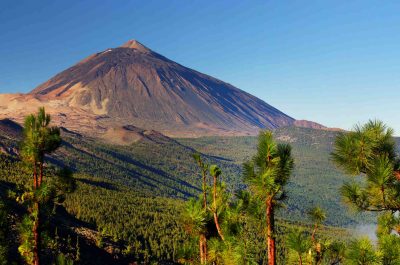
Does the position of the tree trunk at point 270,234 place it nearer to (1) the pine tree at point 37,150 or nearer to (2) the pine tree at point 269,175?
(2) the pine tree at point 269,175

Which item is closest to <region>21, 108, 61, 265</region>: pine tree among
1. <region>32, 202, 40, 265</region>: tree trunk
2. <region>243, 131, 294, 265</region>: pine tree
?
<region>32, 202, 40, 265</region>: tree trunk

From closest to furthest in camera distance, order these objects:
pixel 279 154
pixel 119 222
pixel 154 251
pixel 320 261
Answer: pixel 279 154
pixel 320 261
pixel 154 251
pixel 119 222

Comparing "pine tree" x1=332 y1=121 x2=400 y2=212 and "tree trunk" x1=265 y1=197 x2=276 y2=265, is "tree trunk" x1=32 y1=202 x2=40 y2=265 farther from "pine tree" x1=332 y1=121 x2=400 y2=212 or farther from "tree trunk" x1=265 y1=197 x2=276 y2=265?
"pine tree" x1=332 y1=121 x2=400 y2=212

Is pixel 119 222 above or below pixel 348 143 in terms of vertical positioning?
Answer: below

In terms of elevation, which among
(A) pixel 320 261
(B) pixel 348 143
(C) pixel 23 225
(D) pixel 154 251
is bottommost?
(D) pixel 154 251

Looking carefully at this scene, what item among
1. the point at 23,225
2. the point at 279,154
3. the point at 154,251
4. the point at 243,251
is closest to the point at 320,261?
the point at 243,251

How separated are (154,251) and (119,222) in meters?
36.6

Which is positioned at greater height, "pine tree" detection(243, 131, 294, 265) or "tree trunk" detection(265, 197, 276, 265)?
"pine tree" detection(243, 131, 294, 265)

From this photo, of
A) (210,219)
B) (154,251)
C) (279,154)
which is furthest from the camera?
(154,251)

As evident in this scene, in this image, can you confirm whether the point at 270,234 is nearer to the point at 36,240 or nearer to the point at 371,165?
the point at 371,165

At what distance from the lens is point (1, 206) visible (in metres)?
14.1

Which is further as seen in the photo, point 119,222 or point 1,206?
point 119,222

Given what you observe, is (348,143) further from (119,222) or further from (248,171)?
(119,222)

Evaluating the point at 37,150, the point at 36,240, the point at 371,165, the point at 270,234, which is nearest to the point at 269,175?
the point at 270,234
